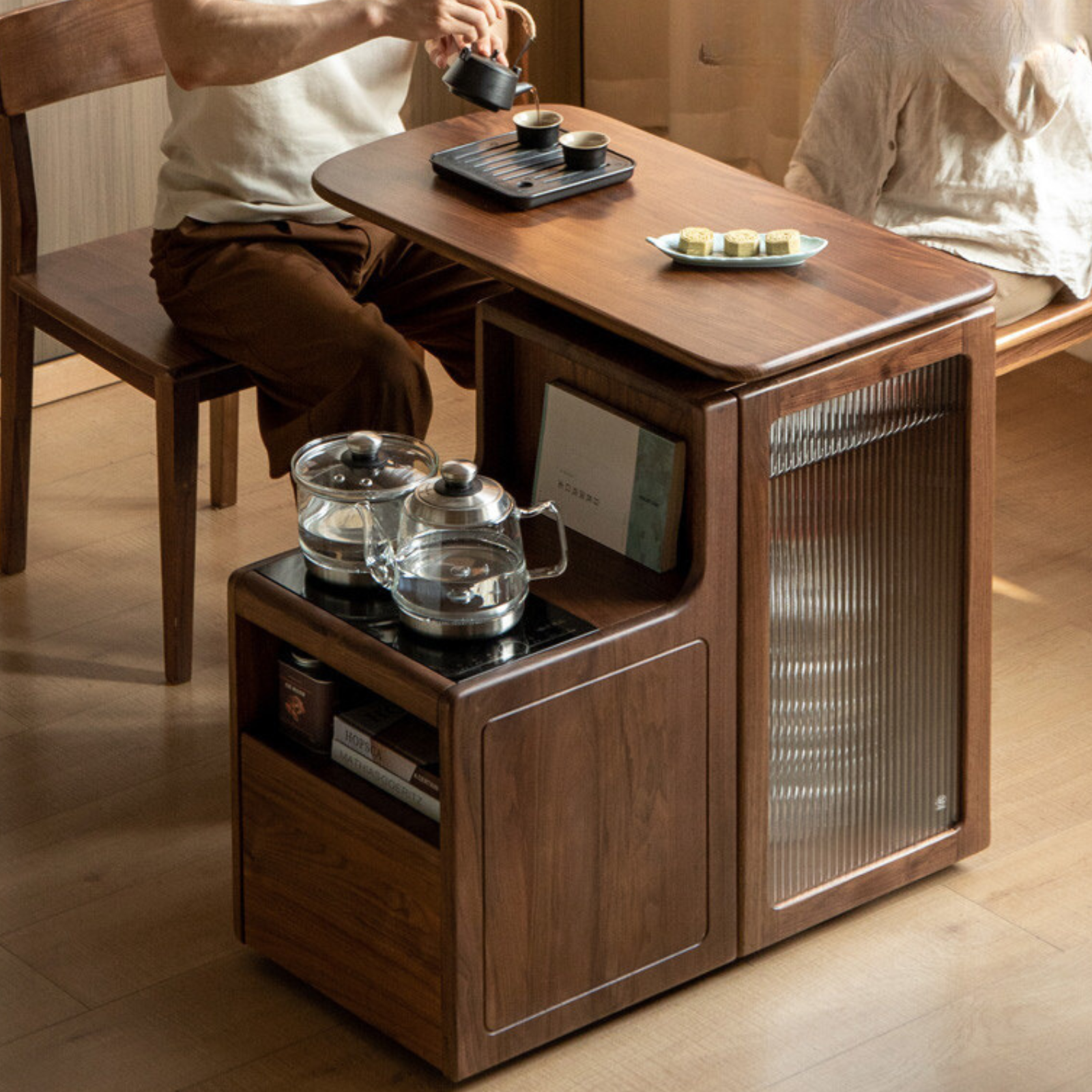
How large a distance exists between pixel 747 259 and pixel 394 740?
57 cm

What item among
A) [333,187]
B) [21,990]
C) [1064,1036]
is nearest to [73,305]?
[333,187]

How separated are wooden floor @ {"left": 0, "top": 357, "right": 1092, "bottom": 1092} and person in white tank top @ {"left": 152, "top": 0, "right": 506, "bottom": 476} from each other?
1.34ft

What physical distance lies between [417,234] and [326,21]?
345 millimetres

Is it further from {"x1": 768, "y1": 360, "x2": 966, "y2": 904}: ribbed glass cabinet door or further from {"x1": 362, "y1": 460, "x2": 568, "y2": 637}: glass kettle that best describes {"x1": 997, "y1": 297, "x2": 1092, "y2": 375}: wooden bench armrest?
{"x1": 362, "y1": 460, "x2": 568, "y2": 637}: glass kettle

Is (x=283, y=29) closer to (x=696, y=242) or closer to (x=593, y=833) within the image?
(x=696, y=242)

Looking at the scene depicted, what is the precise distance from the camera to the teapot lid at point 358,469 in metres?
1.93

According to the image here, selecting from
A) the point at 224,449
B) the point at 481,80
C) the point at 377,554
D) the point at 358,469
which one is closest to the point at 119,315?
the point at 224,449

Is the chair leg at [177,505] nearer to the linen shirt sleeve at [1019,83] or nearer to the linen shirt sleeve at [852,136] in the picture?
the linen shirt sleeve at [852,136]

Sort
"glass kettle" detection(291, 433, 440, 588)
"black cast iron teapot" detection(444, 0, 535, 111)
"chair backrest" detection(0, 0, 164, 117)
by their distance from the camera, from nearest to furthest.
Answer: "glass kettle" detection(291, 433, 440, 588), "black cast iron teapot" detection(444, 0, 535, 111), "chair backrest" detection(0, 0, 164, 117)

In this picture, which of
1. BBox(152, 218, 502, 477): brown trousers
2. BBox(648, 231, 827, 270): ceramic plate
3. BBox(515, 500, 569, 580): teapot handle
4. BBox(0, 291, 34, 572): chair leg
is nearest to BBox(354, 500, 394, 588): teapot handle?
BBox(515, 500, 569, 580): teapot handle

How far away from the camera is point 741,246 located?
200 cm

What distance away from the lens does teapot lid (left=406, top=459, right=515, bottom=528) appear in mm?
1827

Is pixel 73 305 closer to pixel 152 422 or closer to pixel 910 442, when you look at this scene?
A: pixel 152 422

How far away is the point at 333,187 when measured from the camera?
7.36ft
